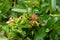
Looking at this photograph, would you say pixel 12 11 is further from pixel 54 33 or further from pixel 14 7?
pixel 54 33

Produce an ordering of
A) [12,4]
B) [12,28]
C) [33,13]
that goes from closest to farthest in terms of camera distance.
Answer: [12,28] < [33,13] < [12,4]

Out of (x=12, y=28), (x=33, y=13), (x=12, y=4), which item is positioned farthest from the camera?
(x=12, y=4)

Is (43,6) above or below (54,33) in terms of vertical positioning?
above

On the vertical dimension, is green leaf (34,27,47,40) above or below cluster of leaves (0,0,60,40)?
below

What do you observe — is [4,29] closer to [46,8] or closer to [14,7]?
[14,7]

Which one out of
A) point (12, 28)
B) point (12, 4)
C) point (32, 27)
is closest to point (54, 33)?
point (32, 27)

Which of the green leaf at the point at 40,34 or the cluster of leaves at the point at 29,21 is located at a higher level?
the cluster of leaves at the point at 29,21

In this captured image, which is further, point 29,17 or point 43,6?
point 43,6
